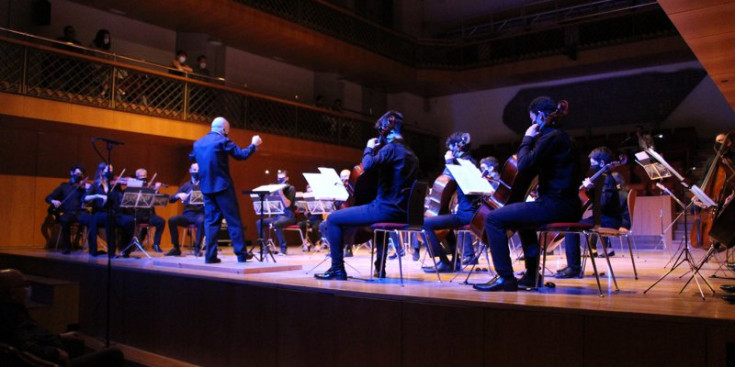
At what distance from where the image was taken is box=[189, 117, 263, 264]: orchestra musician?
6641 mm

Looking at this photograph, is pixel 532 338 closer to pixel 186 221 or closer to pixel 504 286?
pixel 504 286

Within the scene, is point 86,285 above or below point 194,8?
below

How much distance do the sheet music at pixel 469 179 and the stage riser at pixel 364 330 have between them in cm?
195

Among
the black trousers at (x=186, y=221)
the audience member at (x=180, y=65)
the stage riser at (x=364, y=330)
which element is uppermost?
the audience member at (x=180, y=65)

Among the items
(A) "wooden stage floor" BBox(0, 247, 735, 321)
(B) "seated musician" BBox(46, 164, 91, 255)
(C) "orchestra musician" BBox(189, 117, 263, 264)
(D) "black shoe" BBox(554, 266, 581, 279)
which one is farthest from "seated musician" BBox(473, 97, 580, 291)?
(B) "seated musician" BBox(46, 164, 91, 255)

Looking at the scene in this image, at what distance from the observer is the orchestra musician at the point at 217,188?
6641 millimetres

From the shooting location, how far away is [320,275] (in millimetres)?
5559

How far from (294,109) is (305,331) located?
420 inches

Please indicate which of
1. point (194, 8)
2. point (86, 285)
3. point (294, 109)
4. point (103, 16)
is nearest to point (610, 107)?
point (294, 109)

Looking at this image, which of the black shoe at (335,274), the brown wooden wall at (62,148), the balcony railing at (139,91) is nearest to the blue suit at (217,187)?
the black shoe at (335,274)

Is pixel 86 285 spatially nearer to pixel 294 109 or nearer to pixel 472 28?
pixel 294 109

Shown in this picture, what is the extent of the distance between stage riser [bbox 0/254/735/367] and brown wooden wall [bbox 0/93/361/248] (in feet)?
15.1

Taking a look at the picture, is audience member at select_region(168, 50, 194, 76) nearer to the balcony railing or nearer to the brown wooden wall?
the balcony railing

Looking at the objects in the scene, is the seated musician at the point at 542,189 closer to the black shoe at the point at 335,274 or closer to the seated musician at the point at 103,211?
the black shoe at the point at 335,274
